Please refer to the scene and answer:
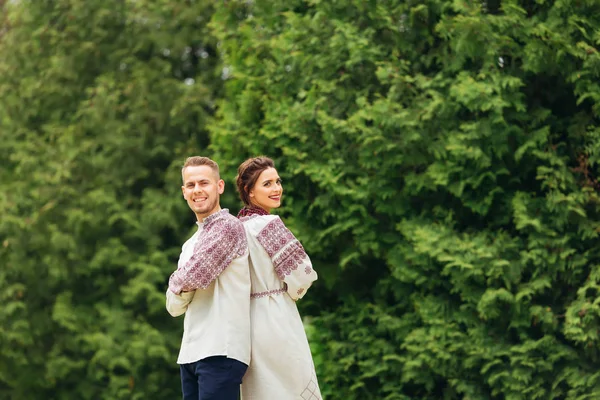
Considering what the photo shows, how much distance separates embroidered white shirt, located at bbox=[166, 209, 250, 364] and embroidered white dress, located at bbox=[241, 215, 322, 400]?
0.24 ft

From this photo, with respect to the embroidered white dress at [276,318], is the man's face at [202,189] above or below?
above

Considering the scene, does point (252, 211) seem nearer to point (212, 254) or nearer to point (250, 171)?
point (250, 171)

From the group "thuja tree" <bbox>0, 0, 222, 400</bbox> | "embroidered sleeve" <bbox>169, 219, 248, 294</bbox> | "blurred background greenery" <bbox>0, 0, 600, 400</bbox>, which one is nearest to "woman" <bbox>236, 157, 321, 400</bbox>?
"embroidered sleeve" <bbox>169, 219, 248, 294</bbox>

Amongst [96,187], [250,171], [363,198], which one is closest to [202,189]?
[250,171]

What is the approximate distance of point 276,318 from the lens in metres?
4.25

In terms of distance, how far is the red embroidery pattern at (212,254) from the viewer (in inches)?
163

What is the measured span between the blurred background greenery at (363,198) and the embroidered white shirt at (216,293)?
10.4ft

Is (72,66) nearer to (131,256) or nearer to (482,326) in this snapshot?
(131,256)

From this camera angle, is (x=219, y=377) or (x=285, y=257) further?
(x=285, y=257)

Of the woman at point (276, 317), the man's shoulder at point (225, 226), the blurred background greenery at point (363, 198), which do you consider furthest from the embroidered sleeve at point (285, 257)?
the blurred background greenery at point (363, 198)

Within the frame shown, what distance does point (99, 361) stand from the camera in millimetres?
10102

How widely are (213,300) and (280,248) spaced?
1.22 ft

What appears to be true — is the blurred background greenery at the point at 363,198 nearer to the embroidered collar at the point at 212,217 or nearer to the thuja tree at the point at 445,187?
the thuja tree at the point at 445,187

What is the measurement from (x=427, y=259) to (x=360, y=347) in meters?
1.08
